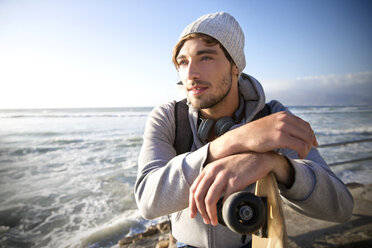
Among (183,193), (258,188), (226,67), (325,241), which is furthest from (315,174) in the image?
(325,241)

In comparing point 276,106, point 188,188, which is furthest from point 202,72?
point 188,188

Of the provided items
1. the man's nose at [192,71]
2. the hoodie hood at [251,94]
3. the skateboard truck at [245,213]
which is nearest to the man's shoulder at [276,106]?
the hoodie hood at [251,94]

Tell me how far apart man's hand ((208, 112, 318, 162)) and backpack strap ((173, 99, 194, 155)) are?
2.34 ft

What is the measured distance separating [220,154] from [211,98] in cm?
Result: 90

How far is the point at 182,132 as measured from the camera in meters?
1.94

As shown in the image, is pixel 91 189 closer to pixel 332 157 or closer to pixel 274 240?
pixel 274 240

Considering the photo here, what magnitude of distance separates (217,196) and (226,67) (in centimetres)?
146

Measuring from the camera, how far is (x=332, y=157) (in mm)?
8922

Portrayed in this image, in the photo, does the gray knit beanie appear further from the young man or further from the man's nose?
the man's nose

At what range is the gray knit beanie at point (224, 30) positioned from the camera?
1.91 metres

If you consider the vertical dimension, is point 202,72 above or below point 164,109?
above

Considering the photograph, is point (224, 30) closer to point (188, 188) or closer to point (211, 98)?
point (211, 98)

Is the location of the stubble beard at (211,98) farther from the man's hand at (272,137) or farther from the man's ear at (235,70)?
the man's hand at (272,137)

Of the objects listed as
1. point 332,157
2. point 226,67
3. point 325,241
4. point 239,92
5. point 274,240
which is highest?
point 226,67
